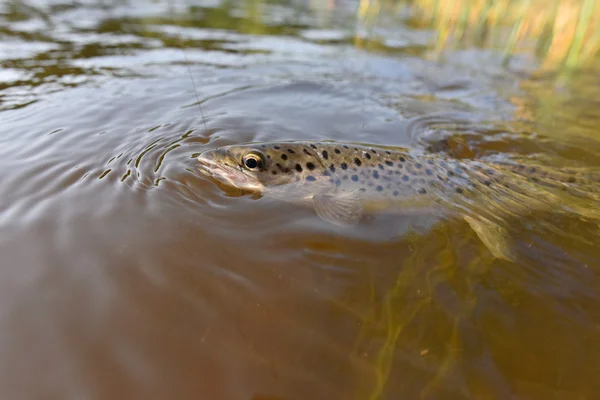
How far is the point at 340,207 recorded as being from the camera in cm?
A: 398

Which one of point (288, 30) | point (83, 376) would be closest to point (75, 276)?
point (83, 376)

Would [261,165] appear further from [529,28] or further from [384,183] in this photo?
[529,28]

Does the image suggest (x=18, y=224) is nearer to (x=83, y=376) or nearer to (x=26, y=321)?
(x=26, y=321)

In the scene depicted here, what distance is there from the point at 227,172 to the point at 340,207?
1385 mm

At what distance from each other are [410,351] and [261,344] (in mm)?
1054

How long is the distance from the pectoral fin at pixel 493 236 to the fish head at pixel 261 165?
5.99ft

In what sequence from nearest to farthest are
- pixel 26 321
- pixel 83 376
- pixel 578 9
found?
pixel 83 376 → pixel 26 321 → pixel 578 9

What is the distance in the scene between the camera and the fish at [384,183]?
13.5ft

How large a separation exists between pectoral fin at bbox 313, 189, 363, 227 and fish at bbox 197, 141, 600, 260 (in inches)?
0.4

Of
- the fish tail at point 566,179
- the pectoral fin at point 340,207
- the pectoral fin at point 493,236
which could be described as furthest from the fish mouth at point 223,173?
the fish tail at point 566,179

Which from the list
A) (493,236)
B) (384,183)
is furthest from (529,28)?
(493,236)

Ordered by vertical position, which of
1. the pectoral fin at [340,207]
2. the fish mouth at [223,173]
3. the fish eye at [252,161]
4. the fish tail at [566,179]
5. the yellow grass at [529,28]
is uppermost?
the yellow grass at [529,28]

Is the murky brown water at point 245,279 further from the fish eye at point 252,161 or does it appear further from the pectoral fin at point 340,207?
the fish eye at point 252,161

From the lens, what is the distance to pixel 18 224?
323 cm
